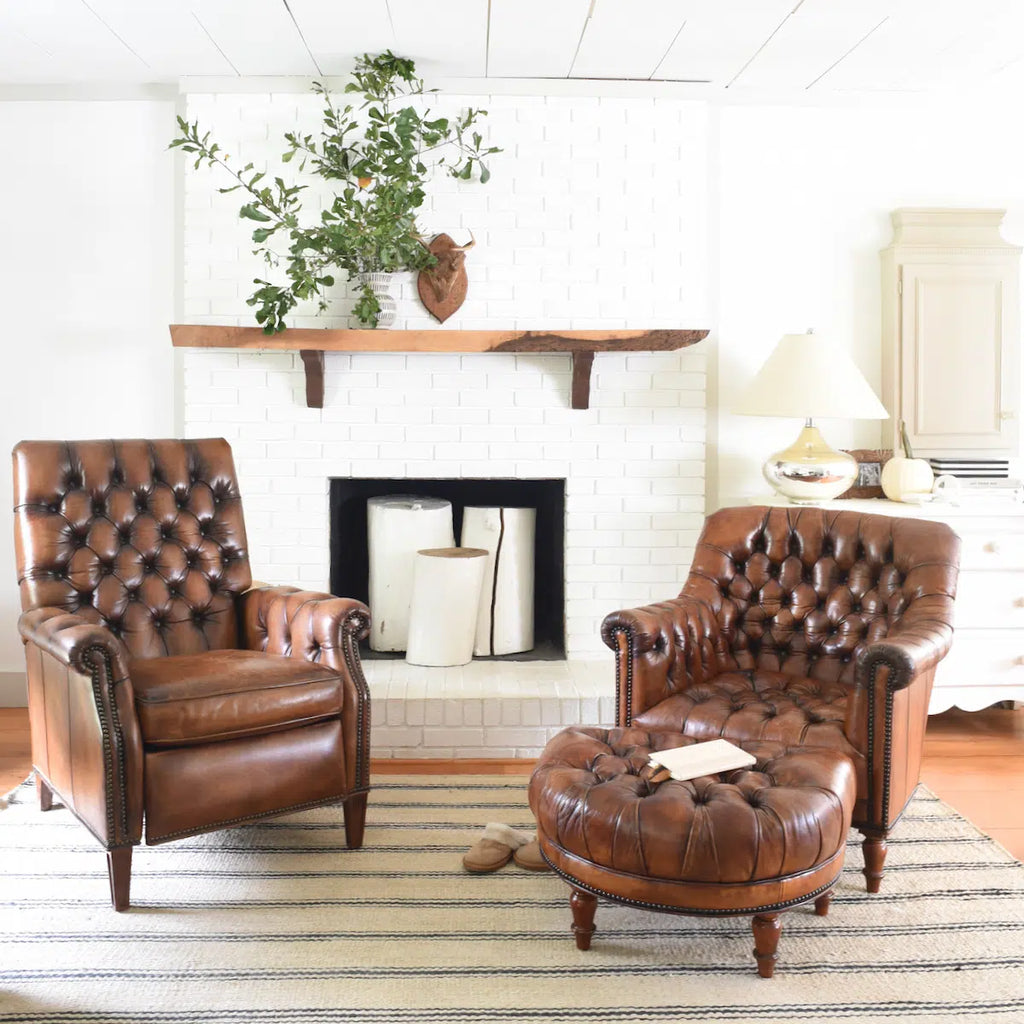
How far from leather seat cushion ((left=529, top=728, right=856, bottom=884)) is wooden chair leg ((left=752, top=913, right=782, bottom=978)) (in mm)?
139

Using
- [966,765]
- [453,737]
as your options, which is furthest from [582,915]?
[966,765]

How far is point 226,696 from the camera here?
7.89ft

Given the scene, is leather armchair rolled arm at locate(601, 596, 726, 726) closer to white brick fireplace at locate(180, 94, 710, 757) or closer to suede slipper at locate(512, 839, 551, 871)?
suede slipper at locate(512, 839, 551, 871)

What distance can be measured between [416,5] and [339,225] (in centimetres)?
77

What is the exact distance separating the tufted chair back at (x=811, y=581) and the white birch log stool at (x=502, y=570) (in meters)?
0.99

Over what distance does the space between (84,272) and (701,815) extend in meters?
3.15

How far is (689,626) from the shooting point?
110 inches

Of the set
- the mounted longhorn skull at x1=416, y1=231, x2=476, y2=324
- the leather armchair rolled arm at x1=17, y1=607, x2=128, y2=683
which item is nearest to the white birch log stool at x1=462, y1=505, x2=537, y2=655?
the mounted longhorn skull at x1=416, y1=231, x2=476, y2=324

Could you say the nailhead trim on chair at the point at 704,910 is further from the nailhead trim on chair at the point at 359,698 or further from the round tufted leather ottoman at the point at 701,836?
the nailhead trim on chair at the point at 359,698

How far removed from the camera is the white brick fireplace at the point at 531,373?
12.4 ft

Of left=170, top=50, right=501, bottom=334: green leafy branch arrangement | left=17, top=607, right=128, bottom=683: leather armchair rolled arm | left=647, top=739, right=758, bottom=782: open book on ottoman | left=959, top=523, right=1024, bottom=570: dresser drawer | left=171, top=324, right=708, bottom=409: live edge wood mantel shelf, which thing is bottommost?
left=647, top=739, right=758, bottom=782: open book on ottoman

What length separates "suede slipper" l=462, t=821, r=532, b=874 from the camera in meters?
2.51

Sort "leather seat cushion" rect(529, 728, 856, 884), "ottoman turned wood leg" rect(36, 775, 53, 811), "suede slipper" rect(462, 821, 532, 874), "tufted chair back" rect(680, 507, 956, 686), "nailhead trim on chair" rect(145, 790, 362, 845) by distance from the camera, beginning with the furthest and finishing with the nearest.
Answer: "ottoman turned wood leg" rect(36, 775, 53, 811)
"tufted chair back" rect(680, 507, 956, 686)
"suede slipper" rect(462, 821, 532, 874)
"nailhead trim on chair" rect(145, 790, 362, 845)
"leather seat cushion" rect(529, 728, 856, 884)

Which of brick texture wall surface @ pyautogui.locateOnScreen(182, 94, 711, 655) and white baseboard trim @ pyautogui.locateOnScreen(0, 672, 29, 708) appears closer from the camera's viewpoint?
brick texture wall surface @ pyautogui.locateOnScreen(182, 94, 711, 655)
